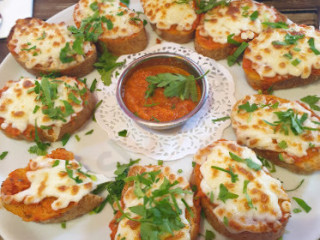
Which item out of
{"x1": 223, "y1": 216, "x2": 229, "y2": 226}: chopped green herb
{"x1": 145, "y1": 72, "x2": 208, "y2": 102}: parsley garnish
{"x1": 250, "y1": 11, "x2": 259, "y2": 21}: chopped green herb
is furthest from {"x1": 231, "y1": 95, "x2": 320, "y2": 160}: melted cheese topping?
{"x1": 250, "y1": 11, "x2": 259, "y2": 21}: chopped green herb

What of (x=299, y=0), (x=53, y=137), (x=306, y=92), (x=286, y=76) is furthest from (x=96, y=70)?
(x=299, y=0)

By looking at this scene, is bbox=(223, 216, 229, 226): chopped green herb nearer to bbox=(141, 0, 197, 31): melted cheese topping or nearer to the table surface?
bbox=(141, 0, 197, 31): melted cheese topping

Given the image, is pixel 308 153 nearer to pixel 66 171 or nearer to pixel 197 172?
pixel 197 172

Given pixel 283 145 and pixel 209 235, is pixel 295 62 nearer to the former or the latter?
pixel 283 145

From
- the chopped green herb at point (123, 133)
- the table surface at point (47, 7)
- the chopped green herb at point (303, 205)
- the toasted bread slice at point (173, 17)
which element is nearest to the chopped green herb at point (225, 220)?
the chopped green herb at point (303, 205)

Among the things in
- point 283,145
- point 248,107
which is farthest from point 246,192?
point 248,107

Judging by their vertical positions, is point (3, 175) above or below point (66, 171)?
below
